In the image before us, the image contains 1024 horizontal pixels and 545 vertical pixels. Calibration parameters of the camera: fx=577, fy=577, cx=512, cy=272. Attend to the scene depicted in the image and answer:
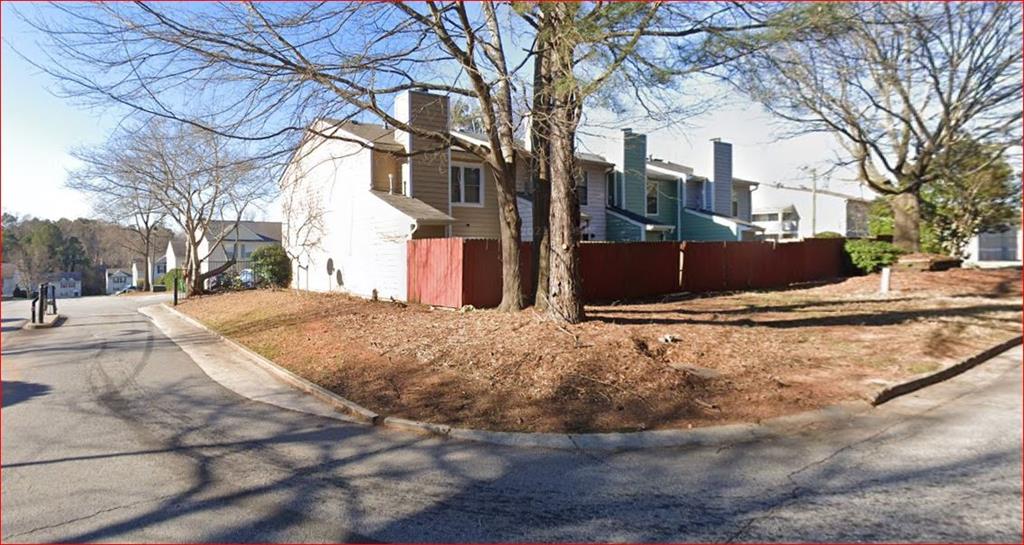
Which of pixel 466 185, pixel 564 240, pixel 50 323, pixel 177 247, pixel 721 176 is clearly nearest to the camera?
pixel 564 240

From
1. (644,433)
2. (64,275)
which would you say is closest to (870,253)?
(644,433)

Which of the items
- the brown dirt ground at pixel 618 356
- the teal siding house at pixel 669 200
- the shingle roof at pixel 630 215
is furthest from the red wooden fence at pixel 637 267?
the shingle roof at pixel 630 215

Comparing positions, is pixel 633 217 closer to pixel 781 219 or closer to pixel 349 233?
pixel 349 233

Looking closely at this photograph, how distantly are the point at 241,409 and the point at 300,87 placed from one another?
5068 mm

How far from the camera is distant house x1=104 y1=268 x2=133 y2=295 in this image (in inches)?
2770

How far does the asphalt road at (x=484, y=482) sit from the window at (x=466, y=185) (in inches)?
562

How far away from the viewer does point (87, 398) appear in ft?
24.5

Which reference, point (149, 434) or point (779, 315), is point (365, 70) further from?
point (779, 315)

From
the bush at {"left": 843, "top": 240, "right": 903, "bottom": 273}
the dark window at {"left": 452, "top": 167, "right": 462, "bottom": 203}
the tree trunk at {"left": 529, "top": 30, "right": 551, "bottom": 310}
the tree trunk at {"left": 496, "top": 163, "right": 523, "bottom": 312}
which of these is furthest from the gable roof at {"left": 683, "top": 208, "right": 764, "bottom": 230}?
the tree trunk at {"left": 496, "top": 163, "right": 523, "bottom": 312}

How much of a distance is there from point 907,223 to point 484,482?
24.4 metres

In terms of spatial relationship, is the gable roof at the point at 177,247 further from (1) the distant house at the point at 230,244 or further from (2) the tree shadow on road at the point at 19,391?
(2) the tree shadow on road at the point at 19,391

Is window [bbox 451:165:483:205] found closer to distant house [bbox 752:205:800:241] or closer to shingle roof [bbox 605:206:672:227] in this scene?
shingle roof [bbox 605:206:672:227]

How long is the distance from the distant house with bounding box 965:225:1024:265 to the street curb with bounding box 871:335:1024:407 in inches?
765

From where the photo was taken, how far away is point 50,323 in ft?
54.4
